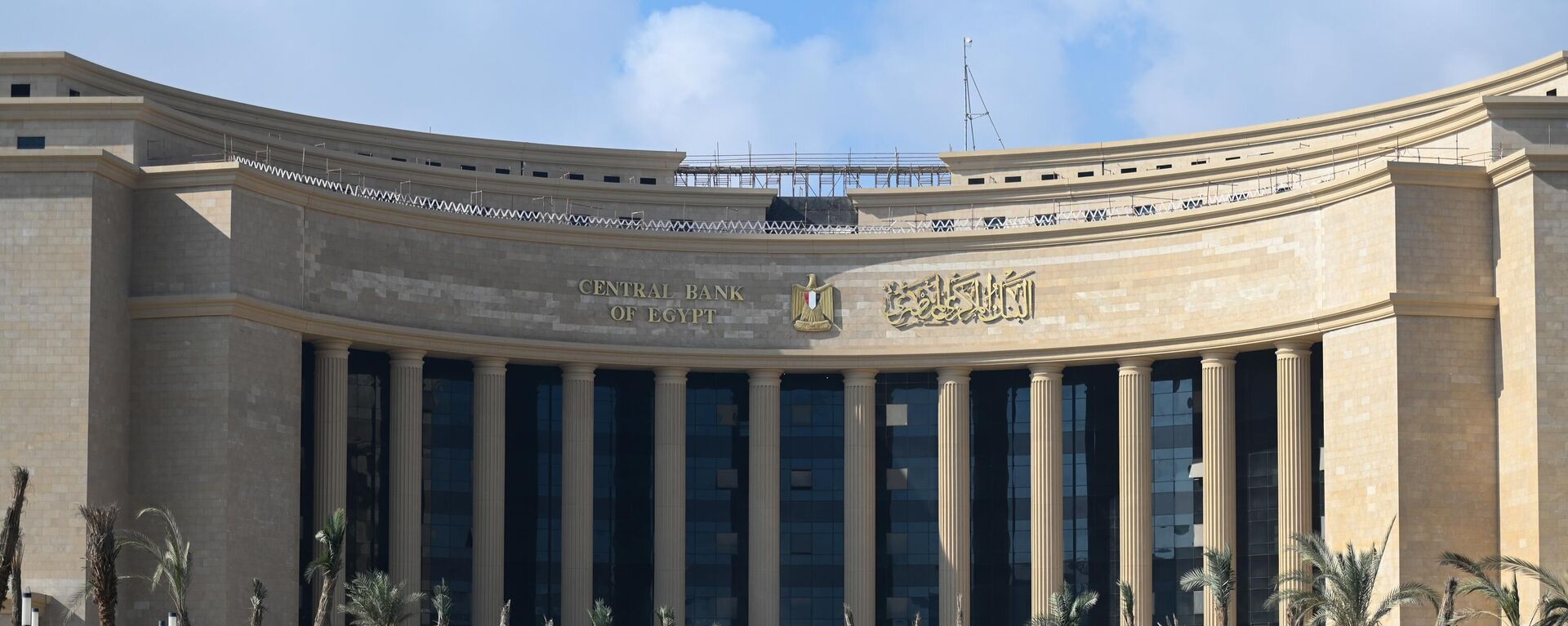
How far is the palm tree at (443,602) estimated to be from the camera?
3541 inches

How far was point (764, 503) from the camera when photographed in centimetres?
10650

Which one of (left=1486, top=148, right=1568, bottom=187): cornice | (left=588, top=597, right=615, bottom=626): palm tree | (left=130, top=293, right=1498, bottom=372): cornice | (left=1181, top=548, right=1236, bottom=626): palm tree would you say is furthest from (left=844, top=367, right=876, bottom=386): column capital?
(left=1486, top=148, right=1568, bottom=187): cornice

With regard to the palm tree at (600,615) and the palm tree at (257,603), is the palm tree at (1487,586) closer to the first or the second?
the palm tree at (600,615)

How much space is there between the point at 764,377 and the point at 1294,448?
910 inches

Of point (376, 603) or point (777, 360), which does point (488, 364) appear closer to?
point (777, 360)

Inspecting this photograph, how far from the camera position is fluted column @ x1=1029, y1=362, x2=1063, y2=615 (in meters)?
104

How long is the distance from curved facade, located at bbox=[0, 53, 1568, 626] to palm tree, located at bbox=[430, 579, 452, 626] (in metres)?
1.08

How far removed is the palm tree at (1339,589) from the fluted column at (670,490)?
25.3 m

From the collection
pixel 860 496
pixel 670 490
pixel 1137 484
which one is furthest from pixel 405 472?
pixel 1137 484

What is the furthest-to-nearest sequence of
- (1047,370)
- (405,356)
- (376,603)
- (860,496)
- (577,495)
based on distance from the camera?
(860,496)
(1047,370)
(577,495)
(405,356)
(376,603)

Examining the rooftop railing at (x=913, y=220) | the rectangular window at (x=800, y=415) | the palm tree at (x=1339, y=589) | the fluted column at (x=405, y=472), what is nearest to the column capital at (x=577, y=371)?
the rooftop railing at (x=913, y=220)

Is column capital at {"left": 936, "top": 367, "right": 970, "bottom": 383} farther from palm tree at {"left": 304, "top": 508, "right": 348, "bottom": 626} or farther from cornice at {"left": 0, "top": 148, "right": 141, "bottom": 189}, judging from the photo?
Answer: cornice at {"left": 0, "top": 148, "right": 141, "bottom": 189}

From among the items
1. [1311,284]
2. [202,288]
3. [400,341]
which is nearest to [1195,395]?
[1311,284]

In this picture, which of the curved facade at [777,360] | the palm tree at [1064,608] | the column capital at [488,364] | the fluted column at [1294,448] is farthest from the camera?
the column capital at [488,364]
